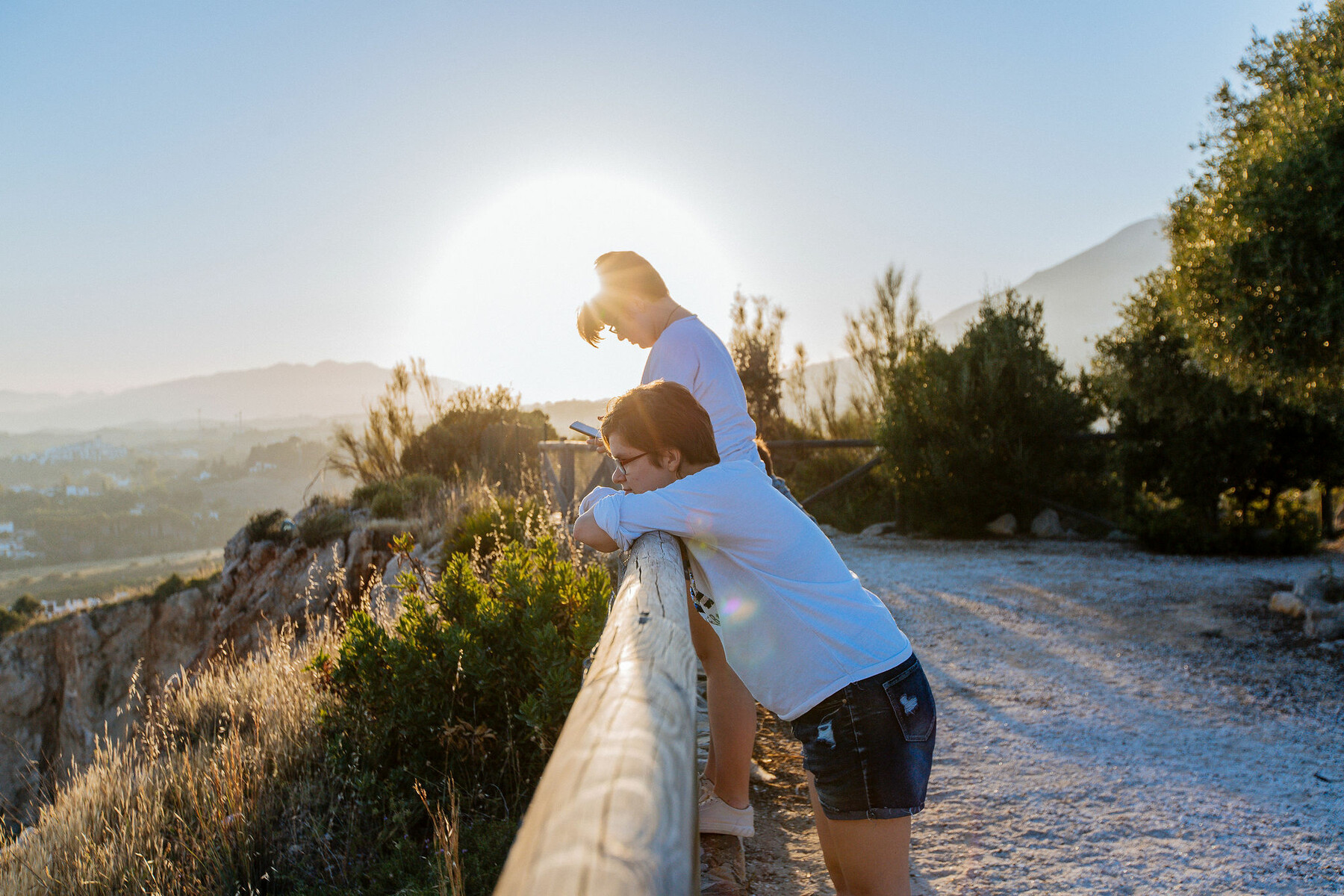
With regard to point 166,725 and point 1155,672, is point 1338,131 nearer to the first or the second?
point 1155,672

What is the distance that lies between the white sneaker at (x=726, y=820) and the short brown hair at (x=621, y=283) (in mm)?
1657

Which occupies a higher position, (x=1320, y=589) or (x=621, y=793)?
(x=621, y=793)

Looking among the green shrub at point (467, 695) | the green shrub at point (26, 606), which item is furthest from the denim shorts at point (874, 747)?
the green shrub at point (26, 606)

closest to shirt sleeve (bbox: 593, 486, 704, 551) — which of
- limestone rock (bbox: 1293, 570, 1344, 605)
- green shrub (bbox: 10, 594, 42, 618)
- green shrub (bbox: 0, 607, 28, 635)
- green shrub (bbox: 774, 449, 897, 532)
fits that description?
limestone rock (bbox: 1293, 570, 1344, 605)

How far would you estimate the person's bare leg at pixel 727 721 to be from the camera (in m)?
2.21

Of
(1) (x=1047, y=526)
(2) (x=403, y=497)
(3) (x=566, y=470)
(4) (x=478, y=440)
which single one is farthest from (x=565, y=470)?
(1) (x=1047, y=526)

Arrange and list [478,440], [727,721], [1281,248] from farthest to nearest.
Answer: [478,440]
[1281,248]
[727,721]

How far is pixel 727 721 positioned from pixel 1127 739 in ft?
8.77

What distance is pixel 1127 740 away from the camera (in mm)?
3754

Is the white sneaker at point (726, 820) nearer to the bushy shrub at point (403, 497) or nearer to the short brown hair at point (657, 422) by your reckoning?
the short brown hair at point (657, 422)

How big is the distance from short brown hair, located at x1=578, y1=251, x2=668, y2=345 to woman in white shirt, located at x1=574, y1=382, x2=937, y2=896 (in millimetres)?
1141

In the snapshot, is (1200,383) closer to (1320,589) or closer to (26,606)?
(1320,589)

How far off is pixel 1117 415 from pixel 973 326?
205cm

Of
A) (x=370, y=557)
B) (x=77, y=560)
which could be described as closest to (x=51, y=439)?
(x=77, y=560)
